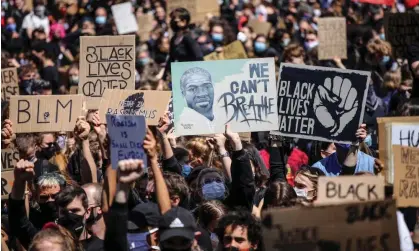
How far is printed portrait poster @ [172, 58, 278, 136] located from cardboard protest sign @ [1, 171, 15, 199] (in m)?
1.28

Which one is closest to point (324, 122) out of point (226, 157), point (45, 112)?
point (226, 157)

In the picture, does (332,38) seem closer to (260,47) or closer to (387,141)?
(260,47)

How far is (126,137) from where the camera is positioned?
6871 millimetres

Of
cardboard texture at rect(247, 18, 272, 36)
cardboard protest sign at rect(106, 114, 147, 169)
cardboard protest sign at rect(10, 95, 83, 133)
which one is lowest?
cardboard protest sign at rect(106, 114, 147, 169)

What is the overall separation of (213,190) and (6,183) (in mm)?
1702

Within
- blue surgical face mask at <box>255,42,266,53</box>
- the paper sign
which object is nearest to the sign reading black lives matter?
blue surgical face mask at <box>255,42,266,53</box>

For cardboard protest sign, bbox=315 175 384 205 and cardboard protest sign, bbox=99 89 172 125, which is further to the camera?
cardboard protest sign, bbox=99 89 172 125

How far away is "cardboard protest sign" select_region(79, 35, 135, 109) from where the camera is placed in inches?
395

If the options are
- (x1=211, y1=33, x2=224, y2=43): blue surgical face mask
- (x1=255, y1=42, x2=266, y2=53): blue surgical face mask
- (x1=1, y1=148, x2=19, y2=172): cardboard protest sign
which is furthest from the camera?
(x1=211, y1=33, x2=224, y2=43): blue surgical face mask

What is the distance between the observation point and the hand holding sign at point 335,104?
355 inches

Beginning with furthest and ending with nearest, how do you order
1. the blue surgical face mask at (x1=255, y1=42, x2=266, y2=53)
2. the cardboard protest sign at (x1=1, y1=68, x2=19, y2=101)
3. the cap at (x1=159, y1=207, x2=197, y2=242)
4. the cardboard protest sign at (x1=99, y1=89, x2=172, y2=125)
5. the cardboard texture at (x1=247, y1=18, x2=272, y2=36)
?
1. the cardboard texture at (x1=247, y1=18, x2=272, y2=36)
2. the blue surgical face mask at (x1=255, y1=42, x2=266, y2=53)
3. the cardboard protest sign at (x1=1, y1=68, x2=19, y2=101)
4. the cardboard protest sign at (x1=99, y1=89, x2=172, y2=125)
5. the cap at (x1=159, y1=207, x2=197, y2=242)

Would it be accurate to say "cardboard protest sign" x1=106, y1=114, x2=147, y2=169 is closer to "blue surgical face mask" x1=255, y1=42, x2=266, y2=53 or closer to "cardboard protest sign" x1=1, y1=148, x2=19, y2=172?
"cardboard protest sign" x1=1, y1=148, x2=19, y2=172

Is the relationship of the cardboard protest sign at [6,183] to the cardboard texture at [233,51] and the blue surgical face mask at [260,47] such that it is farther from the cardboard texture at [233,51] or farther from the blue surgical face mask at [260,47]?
the blue surgical face mask at [260,47]

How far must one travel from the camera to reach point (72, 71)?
16625 mm
